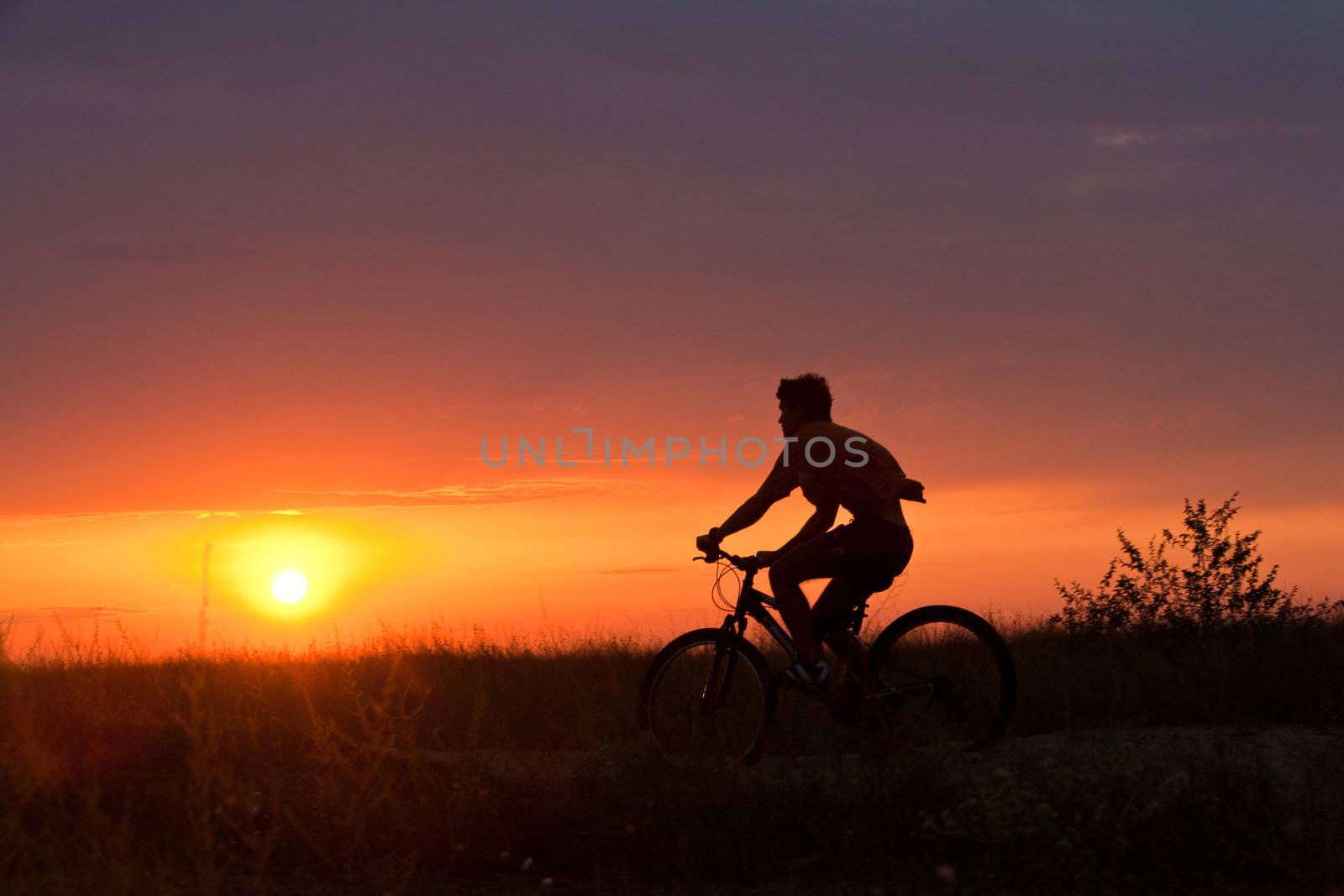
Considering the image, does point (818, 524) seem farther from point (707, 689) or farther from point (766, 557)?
point (707, 689)

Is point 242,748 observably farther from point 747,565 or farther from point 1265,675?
point 1265,675

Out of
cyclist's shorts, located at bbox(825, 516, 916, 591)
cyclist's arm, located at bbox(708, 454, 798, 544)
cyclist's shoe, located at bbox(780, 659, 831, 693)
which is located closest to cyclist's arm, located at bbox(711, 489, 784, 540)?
cyclist's arm, located at bbox(708, 454, 798, 544)

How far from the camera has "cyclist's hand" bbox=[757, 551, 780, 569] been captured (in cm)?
752

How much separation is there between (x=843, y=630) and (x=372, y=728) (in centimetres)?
435

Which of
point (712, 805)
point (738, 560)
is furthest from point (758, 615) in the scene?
point (712, 805)

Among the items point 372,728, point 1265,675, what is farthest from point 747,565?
point 1265,675

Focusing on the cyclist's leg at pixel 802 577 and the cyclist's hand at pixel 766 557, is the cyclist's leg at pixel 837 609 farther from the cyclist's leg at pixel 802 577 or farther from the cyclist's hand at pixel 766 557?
the cyclist's hand at pixel 766 557

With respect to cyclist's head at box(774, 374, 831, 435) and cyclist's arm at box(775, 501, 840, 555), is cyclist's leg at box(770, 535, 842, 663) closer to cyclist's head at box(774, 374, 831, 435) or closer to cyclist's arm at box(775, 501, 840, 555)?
cyclist's arm at box(775, 501, 840, 555)

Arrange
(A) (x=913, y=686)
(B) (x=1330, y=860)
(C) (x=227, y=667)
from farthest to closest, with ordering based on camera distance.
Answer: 1. (C) (x=227, y=667)
2. (A) (x=913, y=686)
3. (B) (x=1330, y=860)

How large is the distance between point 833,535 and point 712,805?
7.02 feet

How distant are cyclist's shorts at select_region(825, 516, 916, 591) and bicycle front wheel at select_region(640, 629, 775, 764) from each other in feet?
2.81

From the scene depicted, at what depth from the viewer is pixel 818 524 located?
7535 mm

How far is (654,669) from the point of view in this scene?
758cm

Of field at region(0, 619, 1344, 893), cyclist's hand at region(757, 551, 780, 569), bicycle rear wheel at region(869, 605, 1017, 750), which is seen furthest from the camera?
cyclist's hand at region(757, 551, 780, 569)
